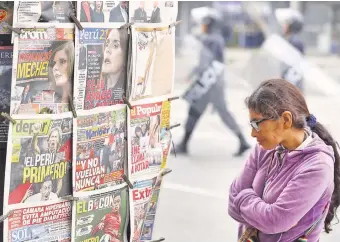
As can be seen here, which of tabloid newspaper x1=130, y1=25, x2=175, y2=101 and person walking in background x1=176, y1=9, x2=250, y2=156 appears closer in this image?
tabloid newspaper x1=130, y1=25, x2=175, y2=101

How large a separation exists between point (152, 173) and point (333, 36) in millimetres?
5677

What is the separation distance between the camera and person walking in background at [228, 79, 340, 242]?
213 cm

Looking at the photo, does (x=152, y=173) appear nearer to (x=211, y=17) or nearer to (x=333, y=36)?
(x=211, y=17)

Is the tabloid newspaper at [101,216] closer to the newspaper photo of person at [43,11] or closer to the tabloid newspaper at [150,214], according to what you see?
the tabloid newspaper at [150,214]

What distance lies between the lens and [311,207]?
2.15 metres

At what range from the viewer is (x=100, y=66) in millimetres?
2348

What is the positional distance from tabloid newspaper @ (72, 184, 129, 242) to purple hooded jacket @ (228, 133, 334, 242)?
43cm

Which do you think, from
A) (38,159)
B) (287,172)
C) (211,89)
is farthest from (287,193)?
(211,89)

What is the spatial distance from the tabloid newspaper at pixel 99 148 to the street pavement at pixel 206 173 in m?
1.22

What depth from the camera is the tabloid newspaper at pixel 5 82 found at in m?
2.21

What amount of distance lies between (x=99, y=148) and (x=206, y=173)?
3022 millimetres

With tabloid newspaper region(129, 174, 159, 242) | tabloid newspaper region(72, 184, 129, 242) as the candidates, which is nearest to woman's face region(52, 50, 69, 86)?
tabloid newspaper region(72, 184, 129, 242)

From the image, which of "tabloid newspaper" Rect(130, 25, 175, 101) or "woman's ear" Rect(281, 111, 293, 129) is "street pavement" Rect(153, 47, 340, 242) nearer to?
"tabloid newspaper" Rect(130, 25, 175, 101)

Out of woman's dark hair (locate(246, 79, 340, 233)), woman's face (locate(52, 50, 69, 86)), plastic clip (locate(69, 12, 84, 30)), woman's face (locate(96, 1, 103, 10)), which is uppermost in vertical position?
woman's face (locate(96, 1, 103, 10))
